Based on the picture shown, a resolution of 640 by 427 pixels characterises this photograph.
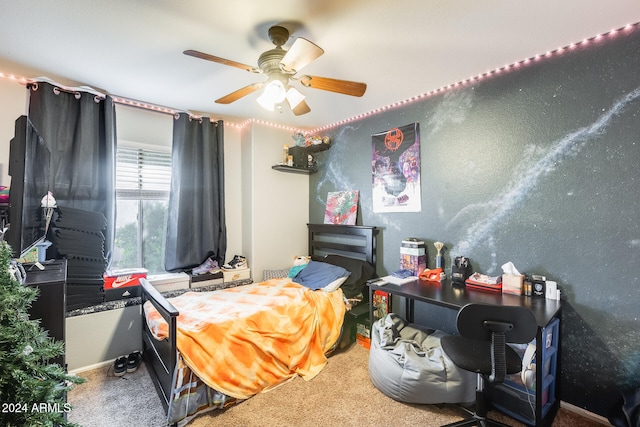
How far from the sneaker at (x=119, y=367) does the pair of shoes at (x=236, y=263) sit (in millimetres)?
1284

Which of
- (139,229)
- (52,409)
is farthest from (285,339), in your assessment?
(139,229)

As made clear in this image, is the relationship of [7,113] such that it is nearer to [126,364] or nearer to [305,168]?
[126,364]

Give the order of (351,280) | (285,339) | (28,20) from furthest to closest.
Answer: (351,280), (285,339), (28,20)

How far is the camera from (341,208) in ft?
11.6

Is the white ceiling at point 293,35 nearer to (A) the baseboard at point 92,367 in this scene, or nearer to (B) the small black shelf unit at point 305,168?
(B) the small black shelf unit at point 305,168

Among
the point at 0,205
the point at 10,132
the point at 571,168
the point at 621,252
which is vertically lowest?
the point at 621,252

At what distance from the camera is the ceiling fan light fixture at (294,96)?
1.98 metres

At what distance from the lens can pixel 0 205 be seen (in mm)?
1928

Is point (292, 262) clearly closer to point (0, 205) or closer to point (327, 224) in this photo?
point (327, 224)

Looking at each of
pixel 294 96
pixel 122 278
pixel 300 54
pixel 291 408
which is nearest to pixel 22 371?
pixel 291 408

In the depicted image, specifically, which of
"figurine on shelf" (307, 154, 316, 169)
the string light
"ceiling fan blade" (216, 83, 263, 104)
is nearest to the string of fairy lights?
the string light

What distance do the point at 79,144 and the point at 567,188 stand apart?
404 centimetres

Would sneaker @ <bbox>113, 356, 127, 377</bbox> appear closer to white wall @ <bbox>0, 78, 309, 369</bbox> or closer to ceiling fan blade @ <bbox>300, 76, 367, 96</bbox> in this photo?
white wall @ <bbox>0, 78, 309, 369</bbox>

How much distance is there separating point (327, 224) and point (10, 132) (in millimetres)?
3105
